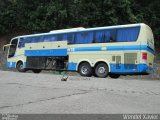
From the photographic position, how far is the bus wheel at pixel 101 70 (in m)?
23.2

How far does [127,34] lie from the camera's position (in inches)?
873

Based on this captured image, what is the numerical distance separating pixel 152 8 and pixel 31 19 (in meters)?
14.8

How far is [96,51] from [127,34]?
2466 millimetres

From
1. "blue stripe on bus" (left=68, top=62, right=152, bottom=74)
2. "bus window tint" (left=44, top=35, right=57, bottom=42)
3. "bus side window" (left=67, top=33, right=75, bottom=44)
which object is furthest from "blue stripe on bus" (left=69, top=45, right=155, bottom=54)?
"bus window tint" (left=44, top=35, right=57, bottom=42)

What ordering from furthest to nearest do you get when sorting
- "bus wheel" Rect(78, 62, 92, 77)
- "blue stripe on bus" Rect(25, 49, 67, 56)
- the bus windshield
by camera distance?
the bus windshield < "blue stripe on bus" Rect(25, 49, 67, 56) < "bus wheel" Rect(78, 62, 92, 77)

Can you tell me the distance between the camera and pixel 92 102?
424 inches

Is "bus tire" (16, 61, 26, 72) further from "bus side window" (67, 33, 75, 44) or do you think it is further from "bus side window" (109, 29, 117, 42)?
"bus side window" (109, 29, 117, 42)

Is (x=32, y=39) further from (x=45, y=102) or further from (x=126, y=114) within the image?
(x=126, y=114)

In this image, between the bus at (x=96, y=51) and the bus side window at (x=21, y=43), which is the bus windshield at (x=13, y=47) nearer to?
the bus side window at (x=21, y=43)

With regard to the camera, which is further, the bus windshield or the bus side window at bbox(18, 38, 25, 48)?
the bus windshield

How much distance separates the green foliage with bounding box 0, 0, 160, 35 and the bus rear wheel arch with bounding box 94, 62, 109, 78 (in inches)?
710

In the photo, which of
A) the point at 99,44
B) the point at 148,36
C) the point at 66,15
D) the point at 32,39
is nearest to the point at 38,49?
the point at 32,39

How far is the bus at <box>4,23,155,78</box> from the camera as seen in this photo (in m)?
21.7

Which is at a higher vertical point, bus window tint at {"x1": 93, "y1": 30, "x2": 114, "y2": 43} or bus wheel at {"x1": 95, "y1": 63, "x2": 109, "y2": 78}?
bus window tint at {"x1": 93, "y1": 30, "x2": 114, "y2": 43}
